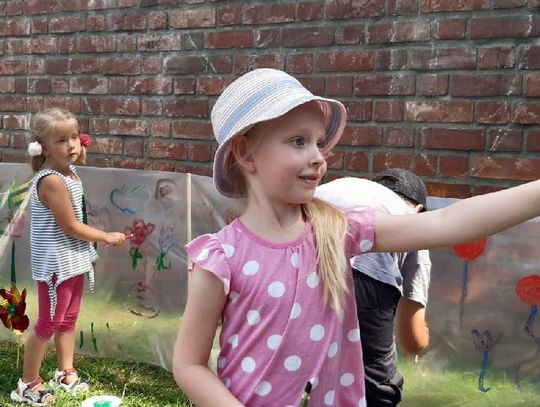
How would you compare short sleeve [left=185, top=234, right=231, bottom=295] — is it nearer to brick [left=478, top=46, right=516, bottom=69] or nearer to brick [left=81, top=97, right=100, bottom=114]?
brick [left=478, top=46, right=516, bottom=69]

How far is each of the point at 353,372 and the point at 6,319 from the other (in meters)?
3.12

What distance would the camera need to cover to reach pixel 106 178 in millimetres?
4176

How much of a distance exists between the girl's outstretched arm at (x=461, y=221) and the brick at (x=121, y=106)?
2705mm

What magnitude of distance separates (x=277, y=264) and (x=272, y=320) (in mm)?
126

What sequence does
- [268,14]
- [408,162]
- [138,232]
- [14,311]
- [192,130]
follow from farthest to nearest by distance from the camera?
1. [14,311]
2. [138,232]
3. [192,130]
4. [268,14]
5. [408,162]

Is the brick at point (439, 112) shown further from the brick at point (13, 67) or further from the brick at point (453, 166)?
the brick at point (13, 67)

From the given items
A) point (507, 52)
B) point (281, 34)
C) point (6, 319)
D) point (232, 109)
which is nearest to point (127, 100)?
point (281, 34)

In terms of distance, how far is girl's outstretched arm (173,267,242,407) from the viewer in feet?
5.39

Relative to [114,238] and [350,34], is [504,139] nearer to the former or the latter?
[350,34]

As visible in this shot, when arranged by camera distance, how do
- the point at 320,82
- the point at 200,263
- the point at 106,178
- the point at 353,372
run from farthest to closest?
the point at 106,178
the point at 320,82
the point at 353,372
the point at 200,263

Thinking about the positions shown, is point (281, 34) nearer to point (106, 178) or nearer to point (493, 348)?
point (106, 178)

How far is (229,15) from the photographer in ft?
12.5

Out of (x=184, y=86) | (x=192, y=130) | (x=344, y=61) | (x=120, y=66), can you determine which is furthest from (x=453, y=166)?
(x=120, y=66)

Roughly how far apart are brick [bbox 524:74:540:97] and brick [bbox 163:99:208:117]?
1.69 m
